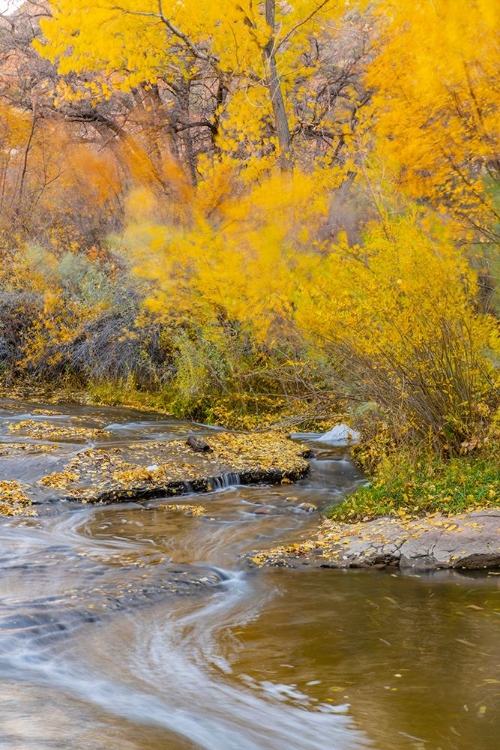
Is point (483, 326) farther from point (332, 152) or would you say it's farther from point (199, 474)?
point (332, 152)

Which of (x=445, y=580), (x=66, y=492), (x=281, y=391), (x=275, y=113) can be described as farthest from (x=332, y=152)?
(x=445, y=580)

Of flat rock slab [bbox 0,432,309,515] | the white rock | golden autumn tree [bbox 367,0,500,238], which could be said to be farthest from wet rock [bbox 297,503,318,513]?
golden autumn tree [bbox 367,0,500,238]

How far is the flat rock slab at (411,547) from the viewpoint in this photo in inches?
233

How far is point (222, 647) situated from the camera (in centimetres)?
443

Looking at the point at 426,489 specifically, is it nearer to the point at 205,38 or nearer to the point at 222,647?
the point at 222,647

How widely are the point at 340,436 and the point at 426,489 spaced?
12.6ft

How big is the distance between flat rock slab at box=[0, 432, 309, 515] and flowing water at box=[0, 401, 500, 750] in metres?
0.77

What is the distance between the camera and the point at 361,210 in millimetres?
15094

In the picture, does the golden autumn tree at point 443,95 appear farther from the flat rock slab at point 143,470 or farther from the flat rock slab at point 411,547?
the flat rock slab at point 411,547

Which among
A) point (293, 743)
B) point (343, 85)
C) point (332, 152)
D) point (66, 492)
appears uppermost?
point (343, 85)

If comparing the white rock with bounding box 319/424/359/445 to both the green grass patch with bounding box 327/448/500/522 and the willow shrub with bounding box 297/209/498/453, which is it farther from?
the green grass patch with bounding box 327/448/500/522

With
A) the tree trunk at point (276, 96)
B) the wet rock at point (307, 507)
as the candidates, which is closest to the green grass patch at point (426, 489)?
the wet rock at point (307, 507)

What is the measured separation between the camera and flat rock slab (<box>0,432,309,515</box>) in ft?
25.9

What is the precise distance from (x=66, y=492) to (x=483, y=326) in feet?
14.5
